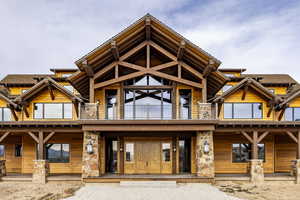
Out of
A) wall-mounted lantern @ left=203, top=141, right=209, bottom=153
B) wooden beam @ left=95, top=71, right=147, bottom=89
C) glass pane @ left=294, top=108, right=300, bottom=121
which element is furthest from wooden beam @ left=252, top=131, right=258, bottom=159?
wooden beam @ left=95, top=71, right=147, bottom=89

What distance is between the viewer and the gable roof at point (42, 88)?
1468 cm

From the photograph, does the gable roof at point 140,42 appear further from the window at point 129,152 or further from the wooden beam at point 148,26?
the window at point 129,152

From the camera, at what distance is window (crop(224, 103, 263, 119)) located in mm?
15523

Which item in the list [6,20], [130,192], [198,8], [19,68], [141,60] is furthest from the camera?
[19,68]

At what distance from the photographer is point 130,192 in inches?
409

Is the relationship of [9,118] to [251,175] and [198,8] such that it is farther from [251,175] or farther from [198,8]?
[198,8]

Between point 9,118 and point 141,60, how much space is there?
9680mm

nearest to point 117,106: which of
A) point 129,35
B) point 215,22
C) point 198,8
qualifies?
point 129,35

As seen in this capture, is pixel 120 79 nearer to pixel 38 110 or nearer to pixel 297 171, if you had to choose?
pixel 38 110

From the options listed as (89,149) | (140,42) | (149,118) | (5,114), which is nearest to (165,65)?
(140,42)

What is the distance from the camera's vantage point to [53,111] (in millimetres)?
15703

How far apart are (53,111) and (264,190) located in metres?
12.9

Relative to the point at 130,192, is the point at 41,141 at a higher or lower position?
higher

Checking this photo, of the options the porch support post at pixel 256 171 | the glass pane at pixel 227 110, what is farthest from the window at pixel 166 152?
the glass pane at pixel 227 110
